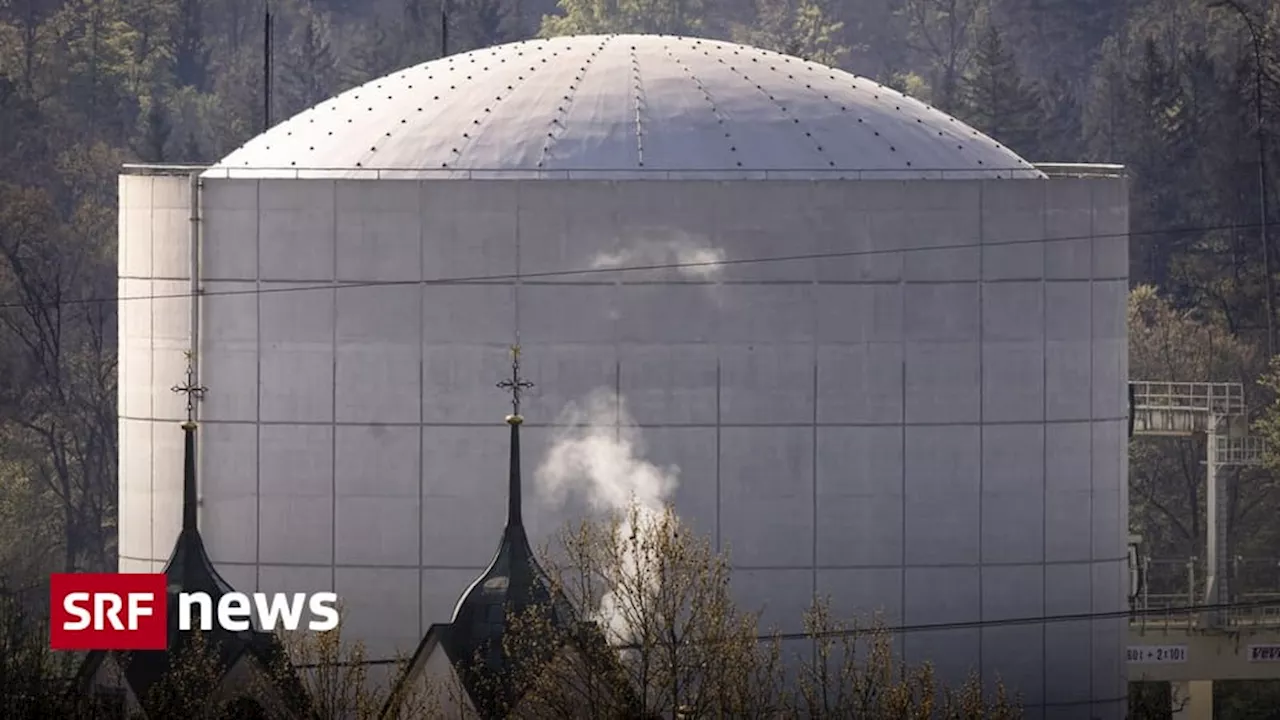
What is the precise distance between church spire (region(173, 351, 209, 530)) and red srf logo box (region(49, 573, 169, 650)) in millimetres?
1146

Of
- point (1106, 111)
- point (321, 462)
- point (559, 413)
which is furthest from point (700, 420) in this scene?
point (1106, 111)

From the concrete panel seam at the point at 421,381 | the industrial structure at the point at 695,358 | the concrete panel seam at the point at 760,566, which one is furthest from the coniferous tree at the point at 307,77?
the concrete panel seam at the point at 421,381

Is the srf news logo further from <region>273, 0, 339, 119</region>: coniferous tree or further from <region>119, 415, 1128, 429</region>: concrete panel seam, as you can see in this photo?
<region>273, 0, 339, 119</region>: coniferous tree

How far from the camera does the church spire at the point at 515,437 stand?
55.6m

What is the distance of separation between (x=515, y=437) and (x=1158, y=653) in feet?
71.0

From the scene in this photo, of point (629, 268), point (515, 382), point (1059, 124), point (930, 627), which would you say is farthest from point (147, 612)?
point (1059, 124)

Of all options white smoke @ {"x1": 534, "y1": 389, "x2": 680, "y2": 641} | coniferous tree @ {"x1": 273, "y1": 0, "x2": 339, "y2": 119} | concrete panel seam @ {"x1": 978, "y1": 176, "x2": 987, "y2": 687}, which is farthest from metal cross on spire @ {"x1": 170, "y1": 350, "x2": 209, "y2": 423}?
coniferous tree @ {"x1": 273, "y1": 0, "x2": 339, "y2": 119}

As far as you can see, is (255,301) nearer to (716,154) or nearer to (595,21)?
(716,154)

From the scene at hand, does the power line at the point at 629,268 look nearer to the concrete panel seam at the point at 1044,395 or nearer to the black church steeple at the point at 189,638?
the concrete panel seam at the point at 1044,395

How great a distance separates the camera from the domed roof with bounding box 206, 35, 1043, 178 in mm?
59812

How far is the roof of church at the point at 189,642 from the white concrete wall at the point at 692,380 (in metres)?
1.93

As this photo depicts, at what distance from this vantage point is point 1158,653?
74125mm

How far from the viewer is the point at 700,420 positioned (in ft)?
190

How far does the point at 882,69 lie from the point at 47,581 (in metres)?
83.2
